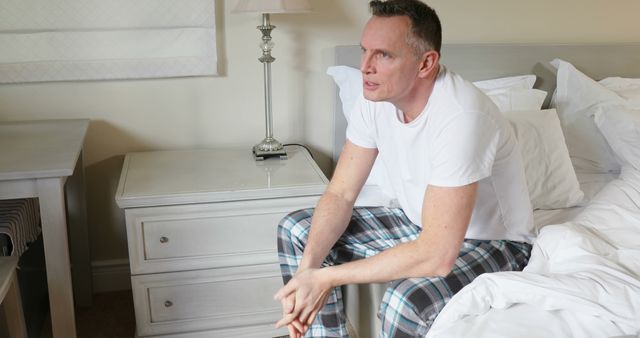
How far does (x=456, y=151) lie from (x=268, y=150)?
983 mm

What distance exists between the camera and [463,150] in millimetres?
1500

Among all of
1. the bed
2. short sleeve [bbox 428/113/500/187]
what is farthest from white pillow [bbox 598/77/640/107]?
short sleeve [bbox 428/113/500/187]

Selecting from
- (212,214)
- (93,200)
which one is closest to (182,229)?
(212,214)

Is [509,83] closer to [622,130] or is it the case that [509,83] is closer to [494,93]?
[494,93]

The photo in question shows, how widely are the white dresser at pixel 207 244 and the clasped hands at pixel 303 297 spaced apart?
54 cm

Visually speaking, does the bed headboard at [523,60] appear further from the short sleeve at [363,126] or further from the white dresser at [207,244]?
the short sleeve at [363,126]

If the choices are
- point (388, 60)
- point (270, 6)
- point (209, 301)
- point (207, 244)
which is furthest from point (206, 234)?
point (388, 60)

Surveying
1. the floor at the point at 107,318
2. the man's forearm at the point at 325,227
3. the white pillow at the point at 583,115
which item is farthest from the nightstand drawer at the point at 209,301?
the white pillow at the point at 583,115

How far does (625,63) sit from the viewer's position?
266 centimetres

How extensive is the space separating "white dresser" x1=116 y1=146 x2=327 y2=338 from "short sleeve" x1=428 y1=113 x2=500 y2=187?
0.64m

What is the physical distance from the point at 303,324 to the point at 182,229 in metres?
0.62

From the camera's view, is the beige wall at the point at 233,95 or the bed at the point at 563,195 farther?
the beige wall at the point at 233,95

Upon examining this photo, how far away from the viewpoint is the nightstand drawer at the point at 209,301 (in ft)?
6.78

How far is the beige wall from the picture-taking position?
2342 millimetres
